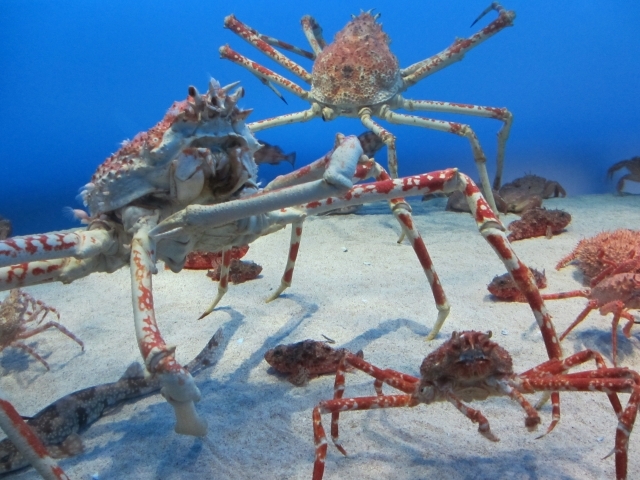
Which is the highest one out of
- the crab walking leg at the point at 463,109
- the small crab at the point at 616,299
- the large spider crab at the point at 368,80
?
the large spider crab at the point at 368,80

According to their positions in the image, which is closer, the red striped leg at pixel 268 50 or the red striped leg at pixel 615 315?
the red striped leg at pixel 615 315

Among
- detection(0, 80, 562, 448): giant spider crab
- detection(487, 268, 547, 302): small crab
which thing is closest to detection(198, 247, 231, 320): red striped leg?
detection(0, 80, 562, 448): giant spider crab

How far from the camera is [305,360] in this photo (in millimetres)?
2621

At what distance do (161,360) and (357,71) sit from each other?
4536mm

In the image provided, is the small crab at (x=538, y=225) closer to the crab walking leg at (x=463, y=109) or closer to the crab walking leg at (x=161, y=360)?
the crab walking leg at (x=463, y=109)

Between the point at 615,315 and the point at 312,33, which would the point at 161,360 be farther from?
the point at 312,33

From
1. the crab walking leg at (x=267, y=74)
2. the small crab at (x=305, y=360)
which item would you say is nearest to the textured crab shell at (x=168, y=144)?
the small crab at (x=305, y=360)

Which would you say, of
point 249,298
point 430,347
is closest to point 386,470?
point 430,347

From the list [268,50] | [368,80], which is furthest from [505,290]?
[268,50]

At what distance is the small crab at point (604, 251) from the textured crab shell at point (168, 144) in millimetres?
2775

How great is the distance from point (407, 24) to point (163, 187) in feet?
46.4

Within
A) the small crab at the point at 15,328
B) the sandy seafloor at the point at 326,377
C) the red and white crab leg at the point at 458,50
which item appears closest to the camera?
the sandy seafloor at the point at 326,377

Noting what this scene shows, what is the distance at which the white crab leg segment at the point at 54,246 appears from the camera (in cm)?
165

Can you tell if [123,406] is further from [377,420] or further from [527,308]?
[527,308]
